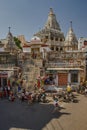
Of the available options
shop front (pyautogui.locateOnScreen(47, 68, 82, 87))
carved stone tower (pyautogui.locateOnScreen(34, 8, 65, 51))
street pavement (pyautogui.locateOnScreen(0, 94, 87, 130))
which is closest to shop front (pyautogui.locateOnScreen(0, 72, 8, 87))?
street pavement (pyautogui.locateOnScreen(0, 94, 87, 130))

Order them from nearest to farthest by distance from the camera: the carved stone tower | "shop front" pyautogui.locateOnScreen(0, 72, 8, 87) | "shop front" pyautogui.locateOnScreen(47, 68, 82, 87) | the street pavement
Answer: the street pavement
"shop front" pyautogui.locateOnScreen(47, 68, 82, 87)
"shop front" pyautogui.locateOnScreen(0, 72, 8, 87)
the carved stone tower

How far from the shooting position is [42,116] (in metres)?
16.6

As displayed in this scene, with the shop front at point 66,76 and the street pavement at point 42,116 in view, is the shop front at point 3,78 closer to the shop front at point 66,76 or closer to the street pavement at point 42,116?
the street pavement at point 42,116

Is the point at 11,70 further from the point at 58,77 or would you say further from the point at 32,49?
the point at 32,49

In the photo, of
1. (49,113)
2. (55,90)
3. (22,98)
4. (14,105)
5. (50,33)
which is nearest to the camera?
(49,113)

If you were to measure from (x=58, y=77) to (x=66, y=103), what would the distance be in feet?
23.2

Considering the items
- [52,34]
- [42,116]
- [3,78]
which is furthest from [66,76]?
[52,34]

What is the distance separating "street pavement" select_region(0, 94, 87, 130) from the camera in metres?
14.2

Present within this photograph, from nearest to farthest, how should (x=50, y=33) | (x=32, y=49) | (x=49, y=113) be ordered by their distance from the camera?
(x=49, y=113) → (x=32, y=49) → (x=50, y=33)

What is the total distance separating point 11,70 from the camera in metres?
28.2

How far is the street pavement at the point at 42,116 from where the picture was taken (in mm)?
14227

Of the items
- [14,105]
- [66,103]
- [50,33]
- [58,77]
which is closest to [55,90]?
[58,77]

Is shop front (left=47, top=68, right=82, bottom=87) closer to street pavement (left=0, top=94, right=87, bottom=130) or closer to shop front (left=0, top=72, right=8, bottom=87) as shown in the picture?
street pavement (left=0, top=94, right=87, bottom=130)

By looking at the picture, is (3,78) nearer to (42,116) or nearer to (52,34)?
(42,116)
